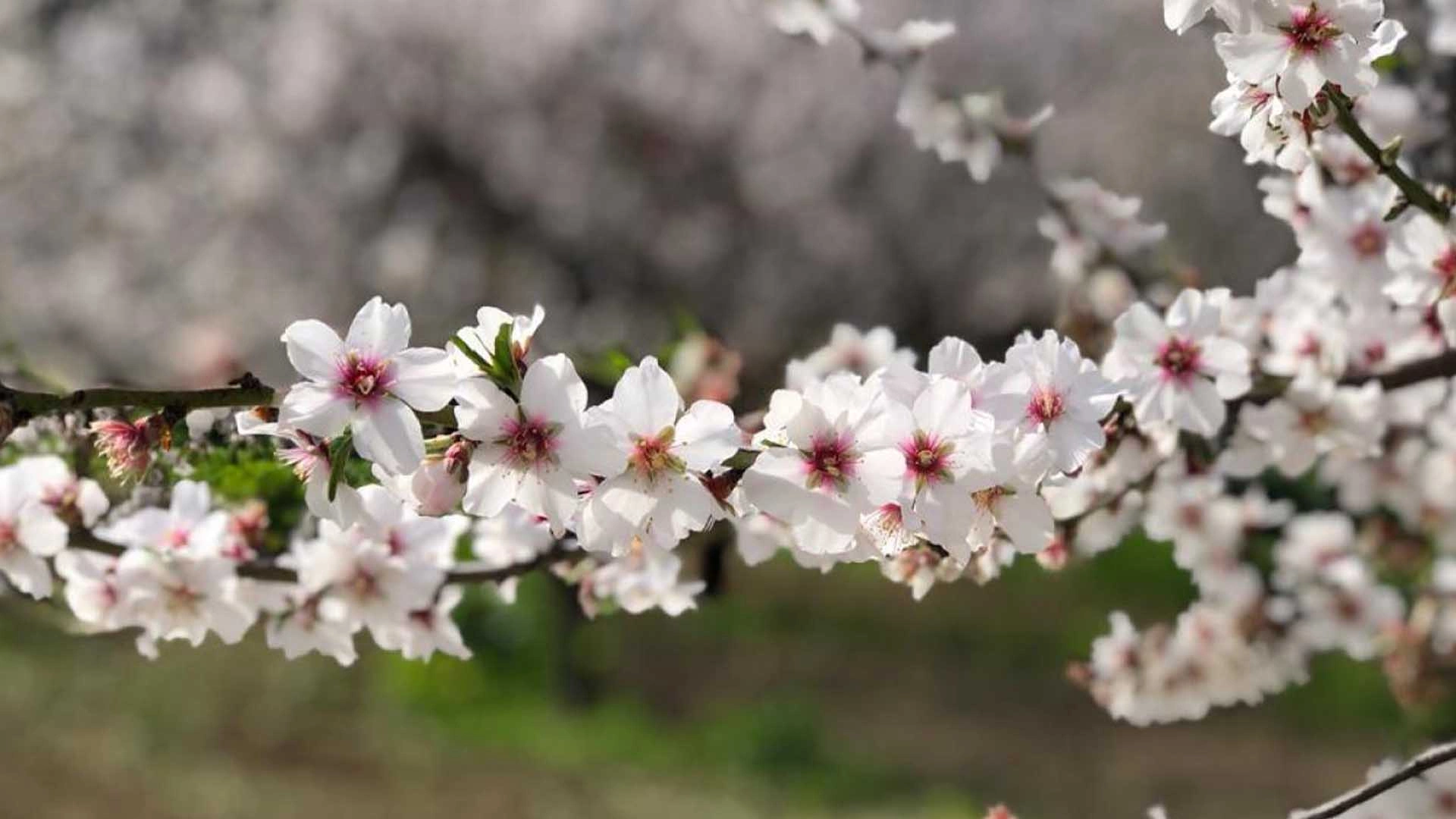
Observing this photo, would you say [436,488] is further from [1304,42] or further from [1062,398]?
[1304,42]

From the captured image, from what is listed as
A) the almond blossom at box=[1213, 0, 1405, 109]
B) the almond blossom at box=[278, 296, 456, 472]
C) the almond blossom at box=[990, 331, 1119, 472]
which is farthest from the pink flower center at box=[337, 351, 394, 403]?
the almond blossom at box=[1213, 0, 1405, 109]

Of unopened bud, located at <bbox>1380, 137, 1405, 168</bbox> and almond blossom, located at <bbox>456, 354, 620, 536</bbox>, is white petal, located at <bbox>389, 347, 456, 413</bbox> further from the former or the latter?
unopened bud, located at <bbox>1380, 137, 1405, 168</bbox>

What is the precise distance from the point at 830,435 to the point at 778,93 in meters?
5.75

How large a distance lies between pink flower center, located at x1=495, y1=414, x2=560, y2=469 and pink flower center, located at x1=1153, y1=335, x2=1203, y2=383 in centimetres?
51

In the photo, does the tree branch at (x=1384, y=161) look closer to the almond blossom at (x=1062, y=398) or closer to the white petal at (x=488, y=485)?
the almond blossom at (x=1062, y=398)

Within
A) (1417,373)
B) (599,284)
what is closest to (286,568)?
(1417,373)

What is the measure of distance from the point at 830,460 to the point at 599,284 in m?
5.21

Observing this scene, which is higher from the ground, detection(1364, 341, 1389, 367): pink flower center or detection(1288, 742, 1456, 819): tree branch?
detection(1364, 341, 1389, 367): pink flower center

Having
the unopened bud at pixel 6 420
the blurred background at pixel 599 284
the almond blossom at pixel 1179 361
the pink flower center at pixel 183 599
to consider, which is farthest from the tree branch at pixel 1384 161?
the blurred background at pixel 599 284

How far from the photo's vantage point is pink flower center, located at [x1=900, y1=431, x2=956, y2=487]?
743mm

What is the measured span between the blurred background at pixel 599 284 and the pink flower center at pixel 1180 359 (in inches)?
105

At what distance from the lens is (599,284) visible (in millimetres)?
5902

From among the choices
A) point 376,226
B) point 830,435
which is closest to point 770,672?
point 376,226

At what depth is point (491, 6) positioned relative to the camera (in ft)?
19.3
